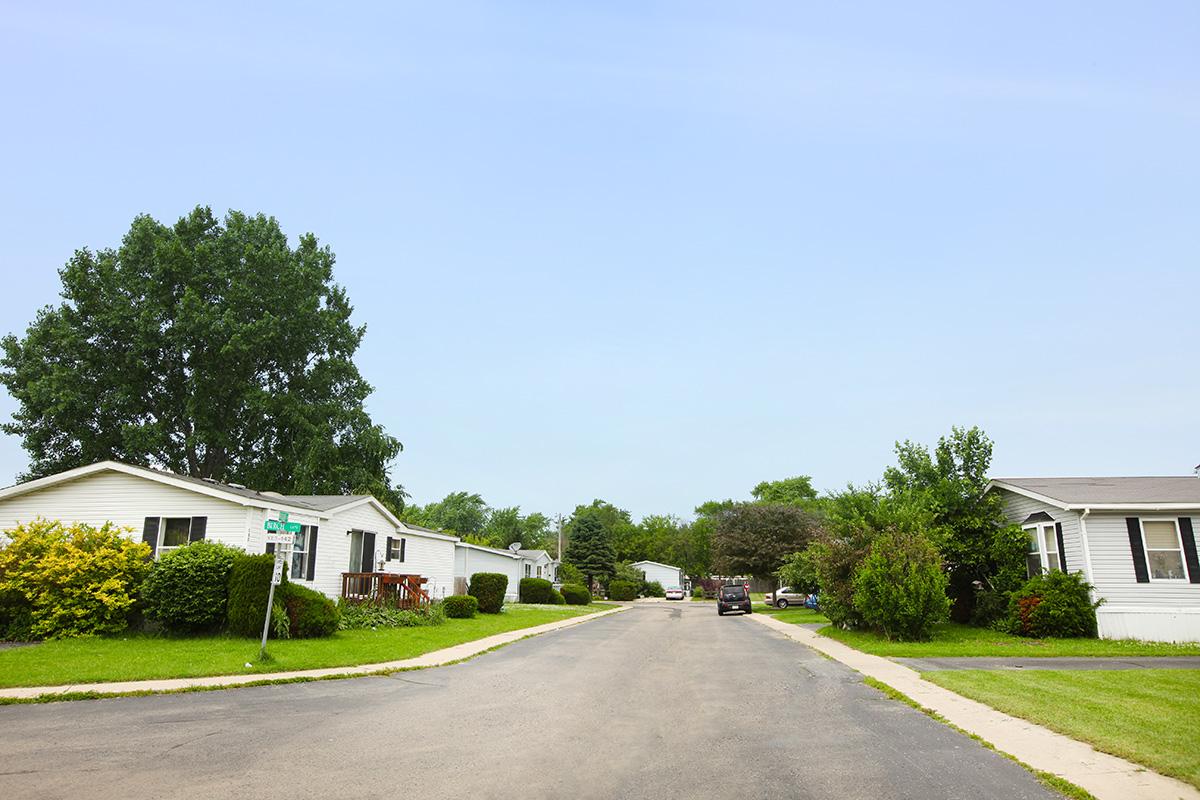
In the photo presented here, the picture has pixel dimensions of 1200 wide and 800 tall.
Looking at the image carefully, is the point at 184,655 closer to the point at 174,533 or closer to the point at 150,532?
the point at 174,533

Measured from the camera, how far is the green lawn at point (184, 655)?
1267cm

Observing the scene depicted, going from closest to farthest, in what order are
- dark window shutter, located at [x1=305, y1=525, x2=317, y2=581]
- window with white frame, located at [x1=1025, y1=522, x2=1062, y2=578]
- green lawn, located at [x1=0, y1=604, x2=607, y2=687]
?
green lawn, located at [x1=0, y1=604, x2=607, y2=687], window with white frame, located at [x1=1025, y1=522, x2=1062, y2=578], dark window shutter, located at [x1=305, y1=525, x2=317, y2=581]

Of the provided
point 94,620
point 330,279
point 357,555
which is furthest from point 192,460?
point 94,620

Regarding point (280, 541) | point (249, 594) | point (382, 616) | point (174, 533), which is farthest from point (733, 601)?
point (280, 541)

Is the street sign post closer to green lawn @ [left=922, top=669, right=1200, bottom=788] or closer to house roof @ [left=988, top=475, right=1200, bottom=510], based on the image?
green lawn @ [left=922, top=669, right=1200, bottom=788]

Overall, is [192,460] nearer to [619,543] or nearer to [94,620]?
[94,620]

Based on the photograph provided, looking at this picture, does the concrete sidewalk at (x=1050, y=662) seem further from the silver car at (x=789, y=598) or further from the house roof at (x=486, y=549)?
the silver car at (x=789, y=598)

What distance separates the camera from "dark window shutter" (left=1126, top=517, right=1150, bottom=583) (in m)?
20.5

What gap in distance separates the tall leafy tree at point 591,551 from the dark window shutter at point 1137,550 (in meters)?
51.5

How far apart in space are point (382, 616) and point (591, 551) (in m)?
47.3

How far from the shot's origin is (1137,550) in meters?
20.7

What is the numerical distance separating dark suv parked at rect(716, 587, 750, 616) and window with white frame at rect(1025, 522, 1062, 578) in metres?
20.3

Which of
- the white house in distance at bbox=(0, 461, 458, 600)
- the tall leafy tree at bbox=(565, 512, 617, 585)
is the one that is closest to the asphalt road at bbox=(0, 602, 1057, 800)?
the white house in distance at bbox=(0, 461, 458, 600)

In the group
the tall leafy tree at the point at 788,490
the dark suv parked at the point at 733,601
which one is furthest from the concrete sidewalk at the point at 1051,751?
the tall leafy tree at the point at 788,490
